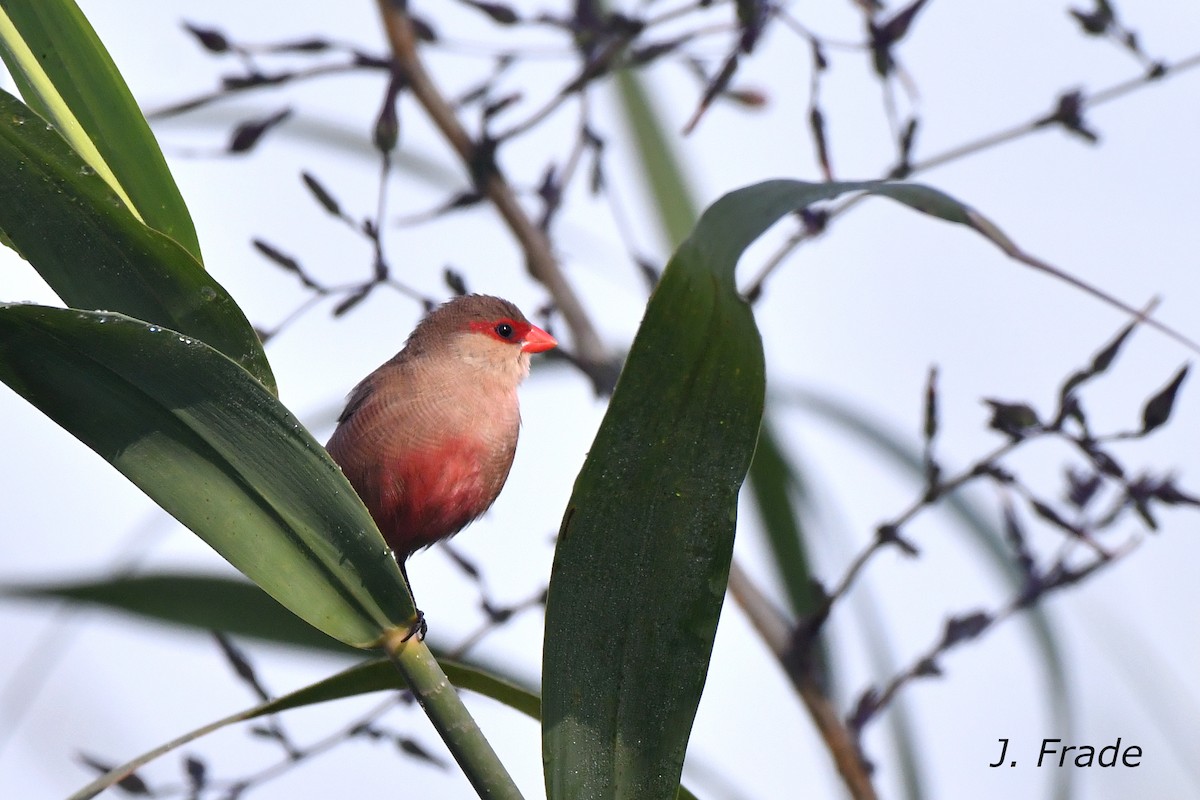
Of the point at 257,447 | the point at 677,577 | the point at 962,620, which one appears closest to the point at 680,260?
the point at 677,577

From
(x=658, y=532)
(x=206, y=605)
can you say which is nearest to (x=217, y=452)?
(x=658, y=532)

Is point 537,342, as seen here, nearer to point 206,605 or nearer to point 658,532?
point 206,605

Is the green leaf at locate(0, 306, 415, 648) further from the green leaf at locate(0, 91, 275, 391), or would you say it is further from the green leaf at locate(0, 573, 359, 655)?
the green leaf at locate(0, 573, 359, 655)

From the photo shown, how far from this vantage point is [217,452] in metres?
1.16

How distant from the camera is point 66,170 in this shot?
1.16m

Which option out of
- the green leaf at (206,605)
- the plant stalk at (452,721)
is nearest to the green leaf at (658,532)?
the plant stalk at (452,721)

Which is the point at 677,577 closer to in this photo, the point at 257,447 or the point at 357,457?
the point at 257,447

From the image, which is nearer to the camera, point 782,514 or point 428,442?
point 428,442

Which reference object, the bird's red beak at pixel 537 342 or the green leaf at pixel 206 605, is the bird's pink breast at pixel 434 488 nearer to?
the green leaf at pixel 206 605

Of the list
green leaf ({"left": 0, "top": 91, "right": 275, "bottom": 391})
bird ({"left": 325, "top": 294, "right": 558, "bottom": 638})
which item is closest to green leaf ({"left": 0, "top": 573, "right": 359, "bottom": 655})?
bird ({"left": 325, "top": 294, "right": 558, "bottom": 638})

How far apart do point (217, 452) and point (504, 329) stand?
1.74 meters

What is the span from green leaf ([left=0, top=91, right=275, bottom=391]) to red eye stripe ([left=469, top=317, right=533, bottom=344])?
1.64 metres

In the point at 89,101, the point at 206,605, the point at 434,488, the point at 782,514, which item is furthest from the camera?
the point at 782,514

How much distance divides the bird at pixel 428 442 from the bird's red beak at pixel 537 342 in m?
0.16
